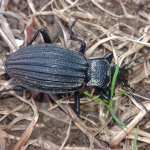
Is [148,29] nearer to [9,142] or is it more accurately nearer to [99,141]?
[99,141]

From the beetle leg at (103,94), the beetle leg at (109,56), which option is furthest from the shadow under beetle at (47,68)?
the beetle leg at (109,56)

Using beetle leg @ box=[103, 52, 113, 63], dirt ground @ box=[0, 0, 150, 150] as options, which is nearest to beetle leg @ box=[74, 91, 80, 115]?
dirt ground @ box=[0, 0, 150, 150]

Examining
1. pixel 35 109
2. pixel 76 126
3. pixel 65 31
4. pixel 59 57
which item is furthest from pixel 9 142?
pixel 65 31

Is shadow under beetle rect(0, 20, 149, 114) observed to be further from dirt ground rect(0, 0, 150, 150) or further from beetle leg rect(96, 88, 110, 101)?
dirt ground rect(0, 0, 150, 150)

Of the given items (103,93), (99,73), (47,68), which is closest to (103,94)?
(103,93)

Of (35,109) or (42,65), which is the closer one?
(42,65)

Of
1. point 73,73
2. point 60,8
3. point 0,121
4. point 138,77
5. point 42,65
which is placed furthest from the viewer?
point 60,8

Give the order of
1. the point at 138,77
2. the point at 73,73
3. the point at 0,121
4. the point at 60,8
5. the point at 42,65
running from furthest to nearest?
1. the point at 60,8
2. the point at 138,77
3. the point at 0,121
4. the point at 73,73
5. the point at 42,65

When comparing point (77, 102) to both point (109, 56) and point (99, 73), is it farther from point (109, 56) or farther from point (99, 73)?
point (109, 56)
